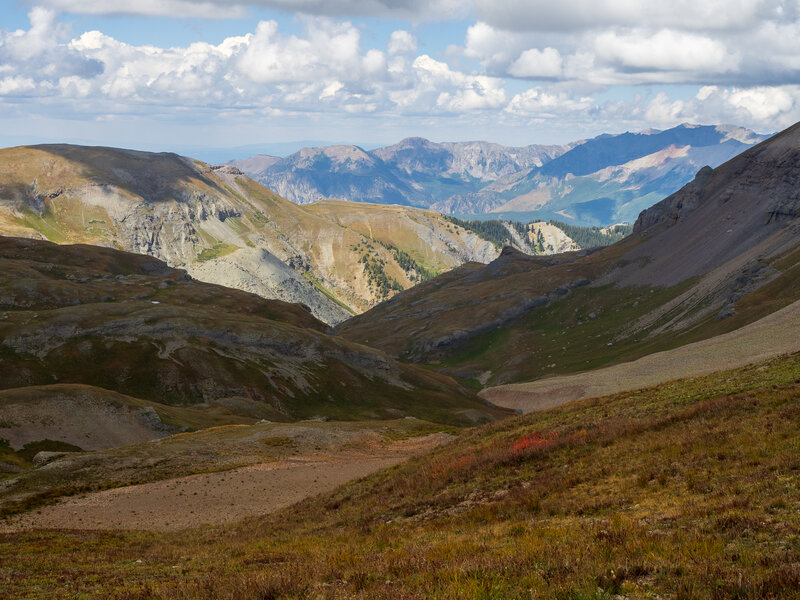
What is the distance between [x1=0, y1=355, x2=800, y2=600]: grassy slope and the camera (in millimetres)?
12492

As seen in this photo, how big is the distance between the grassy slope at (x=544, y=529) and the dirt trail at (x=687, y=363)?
48576 millimetres

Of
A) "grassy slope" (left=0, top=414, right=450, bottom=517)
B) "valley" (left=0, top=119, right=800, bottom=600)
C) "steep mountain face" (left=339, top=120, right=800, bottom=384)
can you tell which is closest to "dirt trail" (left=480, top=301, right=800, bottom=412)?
"valley" (left=0, top=119, right=800, bottom=600)

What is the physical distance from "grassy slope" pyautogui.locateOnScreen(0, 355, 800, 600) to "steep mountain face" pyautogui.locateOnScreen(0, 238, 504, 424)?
228ft

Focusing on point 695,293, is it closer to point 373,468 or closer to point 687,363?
point 687,363

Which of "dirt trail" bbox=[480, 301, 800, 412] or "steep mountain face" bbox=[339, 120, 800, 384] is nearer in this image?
"dirt trail" bbox=[480, 301, 800, 412]

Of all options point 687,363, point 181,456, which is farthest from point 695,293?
point 181,456

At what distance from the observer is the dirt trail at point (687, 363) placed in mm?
85250

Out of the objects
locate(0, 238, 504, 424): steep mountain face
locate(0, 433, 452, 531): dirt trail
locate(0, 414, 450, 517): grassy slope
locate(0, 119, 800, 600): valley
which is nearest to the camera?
locate(0, 119, 800, 600): valley

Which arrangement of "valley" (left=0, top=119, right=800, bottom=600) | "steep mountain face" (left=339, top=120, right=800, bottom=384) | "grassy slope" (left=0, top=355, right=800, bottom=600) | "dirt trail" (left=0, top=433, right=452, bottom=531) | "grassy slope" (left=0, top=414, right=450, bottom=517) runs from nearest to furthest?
"grassy slope" (left=0, top=355, right=800, bottom=600)
"valley" (left=0, top=119, right=800, bottom=600)
"dirt trail" (left=0, top=433, right=452, bottom=531)
"grassy slope" (left=0, top=414, right=450, bottom=517)
"steep mountain face" (left=339, top=120, right=800, bottom=384)

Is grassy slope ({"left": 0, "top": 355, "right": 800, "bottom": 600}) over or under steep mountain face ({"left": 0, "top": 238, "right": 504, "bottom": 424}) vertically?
over

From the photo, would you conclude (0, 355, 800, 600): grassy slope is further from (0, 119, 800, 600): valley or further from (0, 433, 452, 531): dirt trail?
(0, 433, 452, 531): dirt trail

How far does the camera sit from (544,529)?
61.6ft

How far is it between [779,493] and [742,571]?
25.6 ft

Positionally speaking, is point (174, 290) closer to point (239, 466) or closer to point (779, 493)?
point (239, 466)
